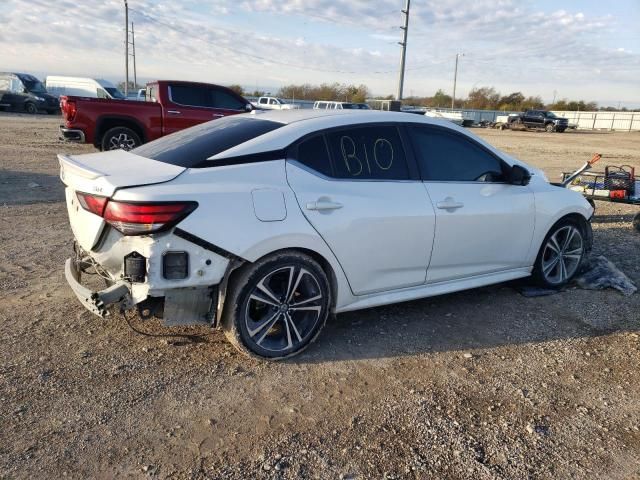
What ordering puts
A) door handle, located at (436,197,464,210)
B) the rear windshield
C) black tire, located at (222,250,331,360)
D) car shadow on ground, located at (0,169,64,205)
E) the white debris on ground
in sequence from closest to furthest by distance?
black tire, located at (222,250,331,360)
the rear windshield
door handle, located at (436,197,464,210)
the white debris on ground
car shadow on ground, located at (0,169,64,205)

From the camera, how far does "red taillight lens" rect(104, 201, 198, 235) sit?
3.21 m

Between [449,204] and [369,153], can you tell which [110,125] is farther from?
[449,204]

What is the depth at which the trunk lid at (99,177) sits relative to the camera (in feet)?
11.0

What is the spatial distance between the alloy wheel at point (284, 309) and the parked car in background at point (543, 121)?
→ 45945 millimetres

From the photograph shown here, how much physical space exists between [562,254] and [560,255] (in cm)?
4

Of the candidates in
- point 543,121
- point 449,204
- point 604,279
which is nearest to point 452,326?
point 449,204

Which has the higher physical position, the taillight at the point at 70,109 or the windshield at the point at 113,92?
the windshield at the point at 113,92

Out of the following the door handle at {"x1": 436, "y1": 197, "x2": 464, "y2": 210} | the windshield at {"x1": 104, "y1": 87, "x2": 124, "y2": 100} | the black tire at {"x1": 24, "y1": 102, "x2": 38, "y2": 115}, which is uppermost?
the windshield at {"x1": 104, "y1": 87, "x2": 124, "y2": 100}

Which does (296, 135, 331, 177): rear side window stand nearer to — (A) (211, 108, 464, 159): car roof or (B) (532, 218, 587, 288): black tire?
(A) (211, 108, 464, 159): car roof

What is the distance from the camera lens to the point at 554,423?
328cm

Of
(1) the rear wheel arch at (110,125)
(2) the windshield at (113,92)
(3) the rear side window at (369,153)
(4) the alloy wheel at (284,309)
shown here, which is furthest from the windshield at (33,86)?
(4) the alloy wheel at (284,309)

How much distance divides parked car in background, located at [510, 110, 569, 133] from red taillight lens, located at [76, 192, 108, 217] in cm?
4674

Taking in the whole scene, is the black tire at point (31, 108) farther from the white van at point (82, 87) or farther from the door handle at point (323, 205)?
the door handle at point (323, 205)

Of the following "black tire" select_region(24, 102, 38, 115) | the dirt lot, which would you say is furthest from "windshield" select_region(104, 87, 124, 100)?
the dirt lot
